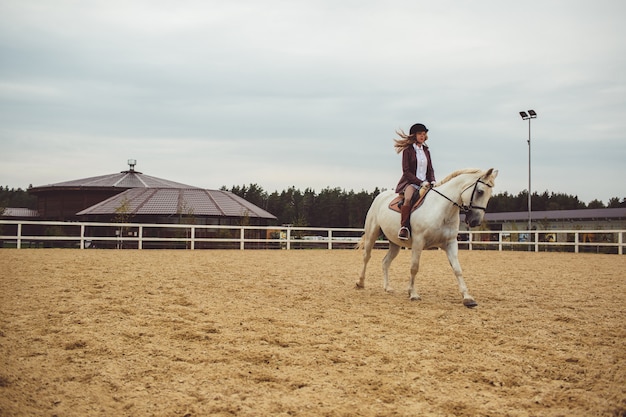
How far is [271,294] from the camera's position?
24.9 ft

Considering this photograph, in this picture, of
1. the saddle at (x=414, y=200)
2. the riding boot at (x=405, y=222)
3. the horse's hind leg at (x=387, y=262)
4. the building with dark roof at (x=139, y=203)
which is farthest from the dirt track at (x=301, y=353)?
the building with dark roof at (x=139, y=203)

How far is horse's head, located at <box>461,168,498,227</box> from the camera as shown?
7031 millimetres

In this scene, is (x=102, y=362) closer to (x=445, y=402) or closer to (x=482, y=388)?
(x=445, y=402)

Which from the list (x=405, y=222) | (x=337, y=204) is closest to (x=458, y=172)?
(x=405, y=222)

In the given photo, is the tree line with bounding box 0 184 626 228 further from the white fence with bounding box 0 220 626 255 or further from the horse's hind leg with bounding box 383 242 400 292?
the horse's hind leg with bounding box 383 242 400 292

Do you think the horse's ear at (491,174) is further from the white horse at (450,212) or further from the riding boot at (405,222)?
the riding boot at (405,222)

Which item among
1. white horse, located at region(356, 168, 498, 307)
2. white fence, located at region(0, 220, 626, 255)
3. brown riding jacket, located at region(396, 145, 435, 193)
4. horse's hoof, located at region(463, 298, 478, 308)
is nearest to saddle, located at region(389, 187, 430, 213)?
white horse, located at region(356, 168, 498, 307)

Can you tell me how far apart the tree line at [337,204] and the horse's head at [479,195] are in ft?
236

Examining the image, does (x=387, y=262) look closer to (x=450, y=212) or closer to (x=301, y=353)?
(x=450, y=212)

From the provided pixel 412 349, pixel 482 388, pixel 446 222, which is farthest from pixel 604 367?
pixel 446 222

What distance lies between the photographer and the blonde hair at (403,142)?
25.7ft

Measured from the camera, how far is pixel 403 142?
26.1 feet

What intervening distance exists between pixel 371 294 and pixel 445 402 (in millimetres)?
4838

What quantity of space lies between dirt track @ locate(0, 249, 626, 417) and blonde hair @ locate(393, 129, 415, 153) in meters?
2.47
